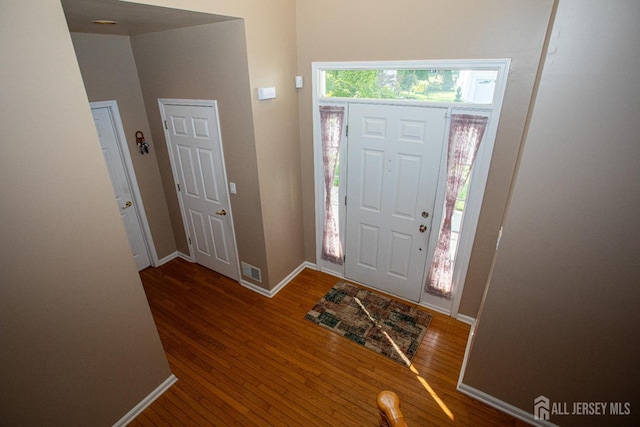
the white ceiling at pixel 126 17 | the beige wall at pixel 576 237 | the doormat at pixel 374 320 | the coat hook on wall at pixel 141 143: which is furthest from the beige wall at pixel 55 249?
the beige wall at pixel 576 237

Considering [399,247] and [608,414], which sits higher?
[399,247]

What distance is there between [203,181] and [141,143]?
91 cm

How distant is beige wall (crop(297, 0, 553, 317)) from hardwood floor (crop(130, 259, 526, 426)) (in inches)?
36.3

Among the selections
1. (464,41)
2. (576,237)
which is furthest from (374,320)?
(464,41)

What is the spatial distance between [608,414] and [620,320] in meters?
0.71

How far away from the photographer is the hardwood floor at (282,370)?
2262 mm

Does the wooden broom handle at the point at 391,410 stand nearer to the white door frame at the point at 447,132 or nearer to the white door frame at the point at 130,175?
the white door frame at the point at 447,132

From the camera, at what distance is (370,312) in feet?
10.5

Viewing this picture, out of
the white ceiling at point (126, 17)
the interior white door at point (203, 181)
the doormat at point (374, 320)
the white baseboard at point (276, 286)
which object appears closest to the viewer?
the white ceiling at point (126, 17)

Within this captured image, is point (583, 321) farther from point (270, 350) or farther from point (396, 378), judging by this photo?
point (270, 350)

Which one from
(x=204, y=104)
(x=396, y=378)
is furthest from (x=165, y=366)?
(x=204, y=104)

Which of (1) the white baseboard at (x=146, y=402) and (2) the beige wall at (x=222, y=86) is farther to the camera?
(2) the beige wall at (x=222, y=86)

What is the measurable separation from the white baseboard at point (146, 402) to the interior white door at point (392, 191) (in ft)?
6.90

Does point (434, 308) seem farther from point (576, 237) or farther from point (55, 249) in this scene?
point (55, 249)
